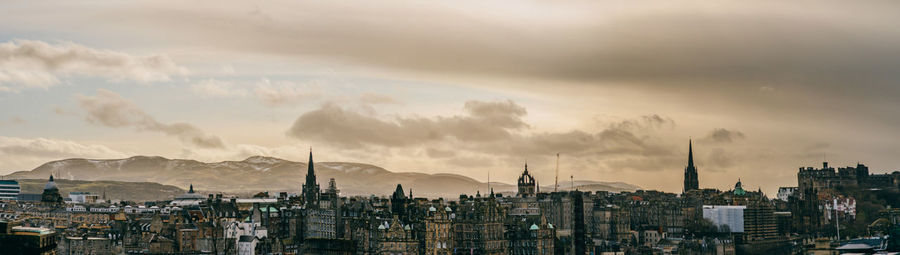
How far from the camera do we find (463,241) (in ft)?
513

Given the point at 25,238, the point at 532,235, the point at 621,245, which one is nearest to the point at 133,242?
the point at 25,238

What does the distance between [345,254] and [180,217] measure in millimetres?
27350

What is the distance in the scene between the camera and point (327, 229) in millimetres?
165750

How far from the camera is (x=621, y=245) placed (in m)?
193

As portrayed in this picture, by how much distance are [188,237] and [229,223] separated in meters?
7.92

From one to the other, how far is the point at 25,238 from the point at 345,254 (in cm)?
4668

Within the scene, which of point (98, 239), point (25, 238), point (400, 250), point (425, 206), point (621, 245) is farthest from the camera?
point (621, 245)

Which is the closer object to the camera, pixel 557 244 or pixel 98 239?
pixel 98 239

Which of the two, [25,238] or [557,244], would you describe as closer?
[25,238]

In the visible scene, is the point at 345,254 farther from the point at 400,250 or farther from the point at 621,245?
the point at 621,245

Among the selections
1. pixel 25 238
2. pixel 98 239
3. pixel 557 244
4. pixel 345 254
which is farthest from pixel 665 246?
pixel 25 238

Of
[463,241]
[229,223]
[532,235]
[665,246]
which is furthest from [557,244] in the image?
[229,223]

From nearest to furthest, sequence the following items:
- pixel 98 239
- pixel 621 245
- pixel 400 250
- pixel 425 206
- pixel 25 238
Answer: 1. pixel 25 238
2. pixel 400 250
3. pixel 98 239
4. pixel 425 206
5. pixel 621 245

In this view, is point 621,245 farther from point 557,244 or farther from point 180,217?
point 180,217
